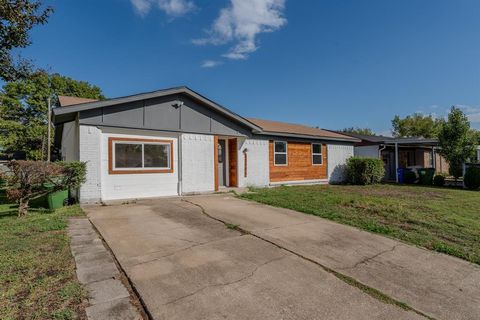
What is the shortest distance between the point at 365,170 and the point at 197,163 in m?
9.96

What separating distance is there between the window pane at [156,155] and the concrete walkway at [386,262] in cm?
418

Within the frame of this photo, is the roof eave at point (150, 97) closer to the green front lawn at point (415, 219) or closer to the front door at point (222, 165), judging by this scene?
the front door at point (222, 165)

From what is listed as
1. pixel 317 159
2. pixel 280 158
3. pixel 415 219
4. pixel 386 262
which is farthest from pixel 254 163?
pixel 386 262

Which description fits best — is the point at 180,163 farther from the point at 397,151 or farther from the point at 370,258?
the point at 397,151

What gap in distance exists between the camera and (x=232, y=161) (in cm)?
1190

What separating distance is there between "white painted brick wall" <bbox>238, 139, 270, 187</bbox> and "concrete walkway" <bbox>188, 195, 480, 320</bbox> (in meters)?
5.71

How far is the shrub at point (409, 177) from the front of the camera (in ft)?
51.6

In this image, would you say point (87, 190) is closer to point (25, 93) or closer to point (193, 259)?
point (193, 259)

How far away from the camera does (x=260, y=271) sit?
10.6 ft

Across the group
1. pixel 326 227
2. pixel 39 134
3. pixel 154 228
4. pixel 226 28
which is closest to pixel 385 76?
pixel 226 28

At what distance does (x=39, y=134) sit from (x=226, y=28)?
77.0 feet

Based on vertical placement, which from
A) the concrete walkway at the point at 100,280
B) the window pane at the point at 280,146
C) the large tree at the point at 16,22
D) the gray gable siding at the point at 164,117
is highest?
the large tree at the point at 16,22

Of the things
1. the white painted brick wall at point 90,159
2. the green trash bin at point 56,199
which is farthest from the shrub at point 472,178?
the green trash bin at point 56,199

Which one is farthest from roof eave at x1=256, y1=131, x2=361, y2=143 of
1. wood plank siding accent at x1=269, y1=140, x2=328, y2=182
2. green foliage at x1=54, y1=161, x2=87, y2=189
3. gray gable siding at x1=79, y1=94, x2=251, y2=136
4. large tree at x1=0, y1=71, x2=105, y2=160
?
large tree at x1=0, y1=71, x2=105, y2=160
